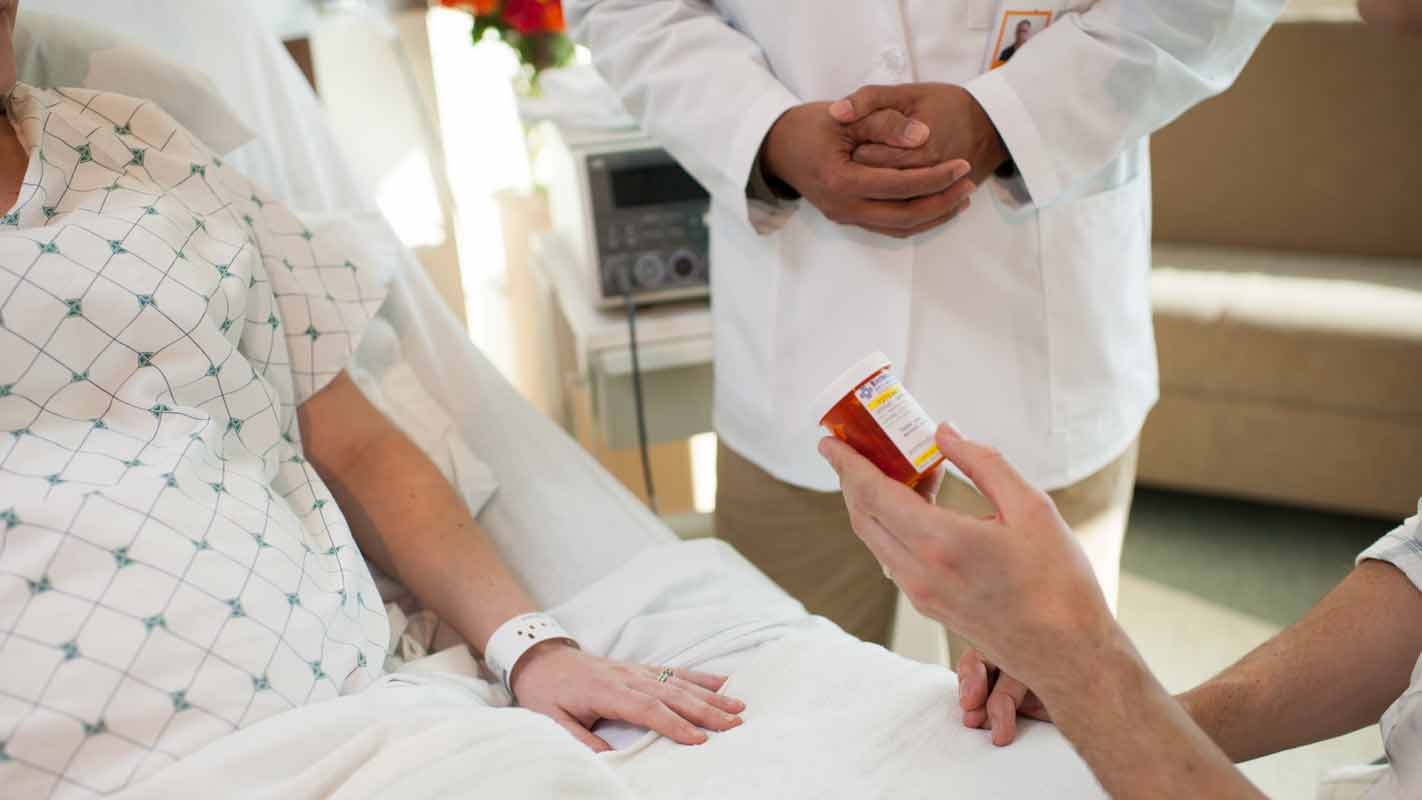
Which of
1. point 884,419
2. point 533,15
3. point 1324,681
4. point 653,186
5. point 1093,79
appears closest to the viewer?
point 884,419

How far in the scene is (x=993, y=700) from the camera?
33.7 inches

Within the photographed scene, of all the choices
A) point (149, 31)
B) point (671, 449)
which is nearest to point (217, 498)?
point (149, 31)

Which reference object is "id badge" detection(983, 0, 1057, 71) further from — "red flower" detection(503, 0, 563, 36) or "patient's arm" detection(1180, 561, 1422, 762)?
"red flower" detection(503, 0, 563, 36)

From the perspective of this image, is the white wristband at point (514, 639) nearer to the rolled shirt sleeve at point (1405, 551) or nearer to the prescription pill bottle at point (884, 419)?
the prescription pill bottle at point (884, 419)

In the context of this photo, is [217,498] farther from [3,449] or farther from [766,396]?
[766,396]

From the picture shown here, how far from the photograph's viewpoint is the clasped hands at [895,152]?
1092 millimetres

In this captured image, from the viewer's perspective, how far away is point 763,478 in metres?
1.40

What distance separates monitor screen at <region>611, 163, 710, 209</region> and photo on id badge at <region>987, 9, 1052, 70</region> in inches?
22.7

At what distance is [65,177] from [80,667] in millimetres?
479

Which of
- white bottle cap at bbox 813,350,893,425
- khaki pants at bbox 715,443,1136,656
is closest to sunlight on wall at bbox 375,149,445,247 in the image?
khaki pants at bbox 715,443,1136,656

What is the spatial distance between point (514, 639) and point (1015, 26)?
30.7 inches

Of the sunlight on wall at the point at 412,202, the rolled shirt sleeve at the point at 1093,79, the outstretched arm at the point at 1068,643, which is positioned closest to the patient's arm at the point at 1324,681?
the outstretched arm at the point at 1068,643

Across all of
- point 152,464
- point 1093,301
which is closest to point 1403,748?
point 1093,301

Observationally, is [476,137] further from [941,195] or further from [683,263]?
[941,195]
